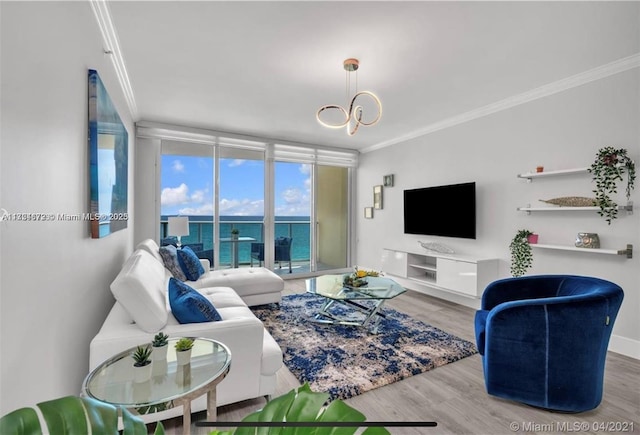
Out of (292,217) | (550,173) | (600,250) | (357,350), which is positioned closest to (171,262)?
(357,350)

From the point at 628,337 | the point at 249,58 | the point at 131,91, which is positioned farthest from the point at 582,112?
the point at 131,91

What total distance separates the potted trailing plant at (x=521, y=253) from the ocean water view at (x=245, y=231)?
3563 millimetres

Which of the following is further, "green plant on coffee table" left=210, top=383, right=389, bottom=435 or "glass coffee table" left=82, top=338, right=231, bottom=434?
"glass coffee table" left=82, top=338, right=231, bottom=434

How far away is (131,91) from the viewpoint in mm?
3367

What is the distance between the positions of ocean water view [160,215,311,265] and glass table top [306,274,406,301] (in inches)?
Answer: 82.4

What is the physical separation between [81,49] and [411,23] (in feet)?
6.84

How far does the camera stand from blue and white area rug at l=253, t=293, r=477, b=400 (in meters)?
2.26

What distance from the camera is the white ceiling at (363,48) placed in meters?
2.06

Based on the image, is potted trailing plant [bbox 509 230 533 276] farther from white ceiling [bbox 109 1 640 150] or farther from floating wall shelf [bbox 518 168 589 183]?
white ceiling [bbox 109 1 640 150]

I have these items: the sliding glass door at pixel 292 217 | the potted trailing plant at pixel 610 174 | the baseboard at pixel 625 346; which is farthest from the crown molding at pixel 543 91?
the baseboard at pixel 625 346

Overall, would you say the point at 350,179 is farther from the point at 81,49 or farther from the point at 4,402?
the point at 4,402

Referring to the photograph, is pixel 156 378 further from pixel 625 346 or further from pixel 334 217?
pixel 334 217

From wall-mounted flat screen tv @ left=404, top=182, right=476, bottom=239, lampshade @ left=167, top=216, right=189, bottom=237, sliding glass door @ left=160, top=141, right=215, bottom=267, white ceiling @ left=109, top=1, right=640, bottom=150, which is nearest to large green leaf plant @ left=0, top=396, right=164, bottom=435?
white ceiling @ left=109, top=1, right=640, bottom=150

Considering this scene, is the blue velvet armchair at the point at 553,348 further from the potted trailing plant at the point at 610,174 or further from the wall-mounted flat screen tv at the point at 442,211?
the wall-mounted flat screen tv at the point at 442,211
